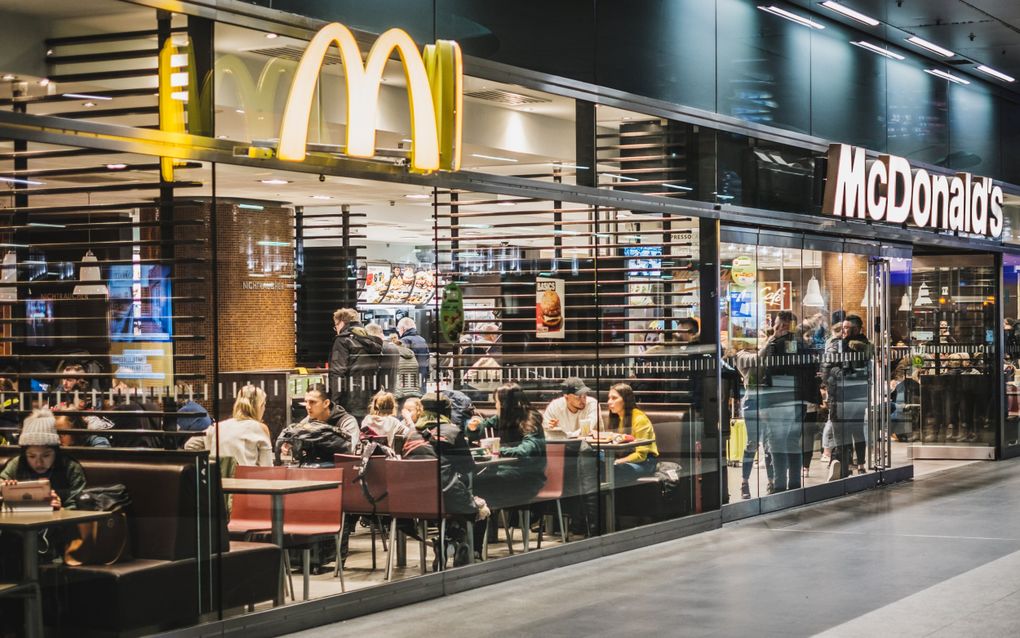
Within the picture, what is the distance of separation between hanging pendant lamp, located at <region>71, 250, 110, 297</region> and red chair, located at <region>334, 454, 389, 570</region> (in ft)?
6.89

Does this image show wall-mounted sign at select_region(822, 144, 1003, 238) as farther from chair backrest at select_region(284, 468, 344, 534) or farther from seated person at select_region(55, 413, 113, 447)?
seated person at select_region(55, 413, 113, 447)

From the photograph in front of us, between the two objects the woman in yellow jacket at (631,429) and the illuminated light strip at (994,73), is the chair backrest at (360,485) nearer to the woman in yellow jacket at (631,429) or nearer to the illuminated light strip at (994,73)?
the woman in yellow jacket at (631,429)

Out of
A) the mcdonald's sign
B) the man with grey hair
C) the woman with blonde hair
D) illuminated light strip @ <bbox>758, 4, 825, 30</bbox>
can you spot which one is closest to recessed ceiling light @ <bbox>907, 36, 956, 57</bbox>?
illuminated light strip @ <bbox>758, 4, 825, 30</bbox>

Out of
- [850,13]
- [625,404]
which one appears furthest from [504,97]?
[850,13]

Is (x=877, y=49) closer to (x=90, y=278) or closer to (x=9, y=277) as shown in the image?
(x=90, y=278)

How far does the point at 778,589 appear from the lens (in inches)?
325

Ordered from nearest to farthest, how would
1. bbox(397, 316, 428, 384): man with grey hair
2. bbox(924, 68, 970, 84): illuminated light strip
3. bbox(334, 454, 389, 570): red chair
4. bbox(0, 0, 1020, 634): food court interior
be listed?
bbox(0, 0, 1020, 634): food court interior
bbox(334, 454, 389, 570): red chair
bbox(397, 316, 428, 384): man with grey hair
bbox(924, 68, 970, 84): illuminated light strip

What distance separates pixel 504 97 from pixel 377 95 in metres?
1.57

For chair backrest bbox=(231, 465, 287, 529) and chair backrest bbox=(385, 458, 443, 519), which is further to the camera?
chair backrest bbox=(385, 458, 443, 519)

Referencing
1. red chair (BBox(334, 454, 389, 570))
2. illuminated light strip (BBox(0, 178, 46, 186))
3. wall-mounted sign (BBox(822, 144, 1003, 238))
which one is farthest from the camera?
wall-mounted sign (BBox(822, 144, 1003, 238))

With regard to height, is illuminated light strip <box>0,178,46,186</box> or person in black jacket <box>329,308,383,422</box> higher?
illuminated light strip <box>0,178,46,186</box>

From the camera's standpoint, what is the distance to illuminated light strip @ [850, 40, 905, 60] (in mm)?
13602

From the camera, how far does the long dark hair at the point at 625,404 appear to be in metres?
10.0

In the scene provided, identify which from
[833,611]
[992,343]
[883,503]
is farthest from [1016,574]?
[992,343]
